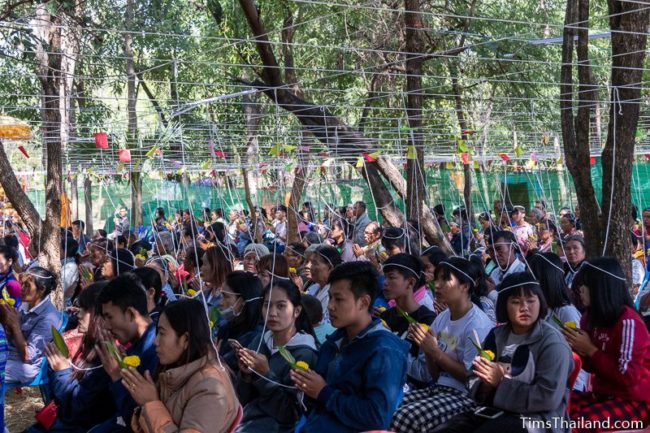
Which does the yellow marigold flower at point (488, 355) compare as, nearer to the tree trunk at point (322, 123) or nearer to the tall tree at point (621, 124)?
the tall tree at point (621, 124)

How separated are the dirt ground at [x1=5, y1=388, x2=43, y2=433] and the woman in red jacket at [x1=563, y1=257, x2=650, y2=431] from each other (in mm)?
4022

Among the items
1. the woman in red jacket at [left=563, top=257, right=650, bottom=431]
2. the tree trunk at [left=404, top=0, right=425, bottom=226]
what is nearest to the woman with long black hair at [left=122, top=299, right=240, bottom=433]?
the woman in red jacket at [left=563, top=257, right=650, bottom=431]

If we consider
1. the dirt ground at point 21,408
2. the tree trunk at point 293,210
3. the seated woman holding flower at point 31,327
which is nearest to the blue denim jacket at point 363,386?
the seated woman holding flower at point 31,327

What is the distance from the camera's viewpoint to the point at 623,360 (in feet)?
11.7

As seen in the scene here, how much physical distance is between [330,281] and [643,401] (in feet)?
4.87

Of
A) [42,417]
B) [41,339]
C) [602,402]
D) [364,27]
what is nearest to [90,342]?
[42,417]

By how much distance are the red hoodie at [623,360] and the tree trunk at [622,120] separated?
2.04 metres

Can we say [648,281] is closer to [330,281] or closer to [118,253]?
[330,281]

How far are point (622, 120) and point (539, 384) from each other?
300 cm

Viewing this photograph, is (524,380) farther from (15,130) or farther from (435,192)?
(435,192)

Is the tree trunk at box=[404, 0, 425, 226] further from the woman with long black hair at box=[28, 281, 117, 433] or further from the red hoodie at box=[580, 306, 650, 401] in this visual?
the woman with long black hair at box=[28, 281, 117, 433]

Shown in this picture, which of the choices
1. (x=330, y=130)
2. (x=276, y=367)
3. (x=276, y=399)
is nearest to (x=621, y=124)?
(x=276, y=367)

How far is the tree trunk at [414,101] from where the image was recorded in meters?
9.01

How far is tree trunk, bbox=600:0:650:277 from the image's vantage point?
218 inches
